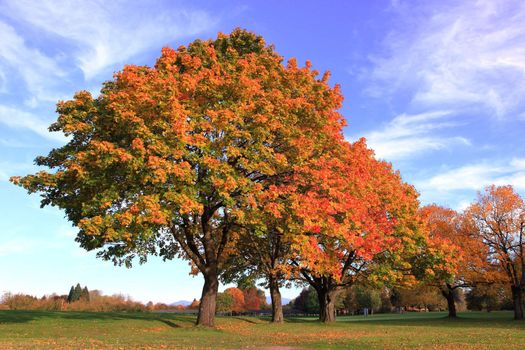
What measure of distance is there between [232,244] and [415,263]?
696 inches

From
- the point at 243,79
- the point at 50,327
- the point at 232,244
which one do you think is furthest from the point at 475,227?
the point at 50,327

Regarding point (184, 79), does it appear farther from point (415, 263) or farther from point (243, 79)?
point (415, 263)

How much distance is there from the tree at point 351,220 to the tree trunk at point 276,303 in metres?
3.02

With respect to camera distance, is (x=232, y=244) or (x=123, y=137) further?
(x=232, y=244)

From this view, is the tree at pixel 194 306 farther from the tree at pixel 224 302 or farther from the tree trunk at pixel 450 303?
the tree trunk at pixel 450 303

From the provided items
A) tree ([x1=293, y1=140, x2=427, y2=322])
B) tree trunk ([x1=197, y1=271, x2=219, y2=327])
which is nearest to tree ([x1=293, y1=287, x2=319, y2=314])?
tree ([x1=293, y1=140, x2=427, y2=322])

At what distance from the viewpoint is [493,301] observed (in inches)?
3027

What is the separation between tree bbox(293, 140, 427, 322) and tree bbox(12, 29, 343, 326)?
2054mm

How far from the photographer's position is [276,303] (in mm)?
38062

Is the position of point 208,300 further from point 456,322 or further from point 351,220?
point 456,322

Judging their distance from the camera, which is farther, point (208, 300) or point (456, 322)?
point (456, 322)

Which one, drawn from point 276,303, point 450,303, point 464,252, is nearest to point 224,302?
point 450,303

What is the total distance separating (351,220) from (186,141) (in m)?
11.4

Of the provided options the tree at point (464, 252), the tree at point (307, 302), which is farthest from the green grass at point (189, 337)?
the tree at point (307, 302)
